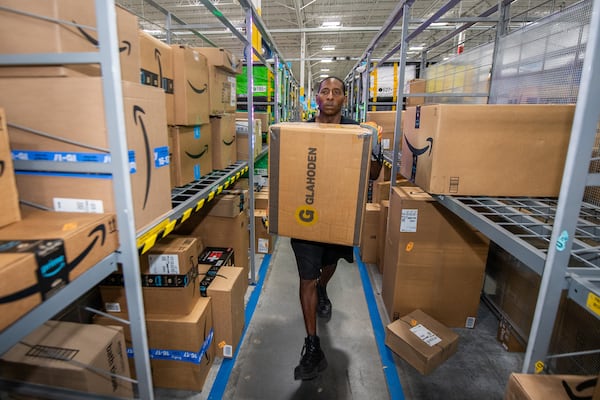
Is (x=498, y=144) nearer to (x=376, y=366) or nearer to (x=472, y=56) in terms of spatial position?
(x=376, y=366)

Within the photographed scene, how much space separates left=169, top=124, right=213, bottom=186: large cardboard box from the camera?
1.78 metres

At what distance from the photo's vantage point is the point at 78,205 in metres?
1.06

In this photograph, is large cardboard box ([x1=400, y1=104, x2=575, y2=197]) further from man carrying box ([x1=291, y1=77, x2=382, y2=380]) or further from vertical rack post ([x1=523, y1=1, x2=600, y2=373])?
vertical rack post ([x1=523, y1=1, x2=600, y2=373])

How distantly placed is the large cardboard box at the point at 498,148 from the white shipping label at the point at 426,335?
3.07 ft

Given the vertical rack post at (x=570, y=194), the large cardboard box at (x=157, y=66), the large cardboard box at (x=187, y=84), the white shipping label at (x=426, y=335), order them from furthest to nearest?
the white shipping label at (x=426, y=335), the large cardboard box at (x=187, y=84), the large cardboard box at (x=157, y=66), the vertical rack post at (x=570, y=194)

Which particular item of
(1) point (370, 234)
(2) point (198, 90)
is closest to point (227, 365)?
(2) point (198, 90)

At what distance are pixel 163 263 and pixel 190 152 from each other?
68cm

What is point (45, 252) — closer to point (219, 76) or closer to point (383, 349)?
point (219, 76)

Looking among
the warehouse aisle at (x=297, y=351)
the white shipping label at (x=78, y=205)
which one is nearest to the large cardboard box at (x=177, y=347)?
the warehouse aisle at (x=297, y=351)

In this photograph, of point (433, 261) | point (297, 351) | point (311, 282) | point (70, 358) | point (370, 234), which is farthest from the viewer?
point (370, 234)

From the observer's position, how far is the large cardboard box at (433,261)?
220 centimetres

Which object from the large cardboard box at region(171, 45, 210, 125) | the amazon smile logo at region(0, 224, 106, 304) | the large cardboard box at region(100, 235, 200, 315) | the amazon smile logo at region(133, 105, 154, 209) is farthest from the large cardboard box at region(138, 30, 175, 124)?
the amazon smile logo at region(0, 224, 106, 304)

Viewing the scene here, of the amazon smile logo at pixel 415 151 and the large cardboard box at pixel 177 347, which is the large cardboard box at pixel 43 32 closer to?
the large cardboard box at pixel 177 347

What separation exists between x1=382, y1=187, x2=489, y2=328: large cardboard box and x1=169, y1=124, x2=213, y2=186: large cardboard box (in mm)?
1362
